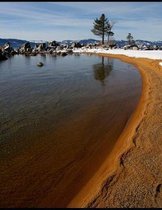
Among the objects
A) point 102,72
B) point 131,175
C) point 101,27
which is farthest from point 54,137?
point 101,27

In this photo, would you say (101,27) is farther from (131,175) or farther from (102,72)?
(131,175)

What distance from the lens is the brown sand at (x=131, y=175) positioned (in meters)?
9.45

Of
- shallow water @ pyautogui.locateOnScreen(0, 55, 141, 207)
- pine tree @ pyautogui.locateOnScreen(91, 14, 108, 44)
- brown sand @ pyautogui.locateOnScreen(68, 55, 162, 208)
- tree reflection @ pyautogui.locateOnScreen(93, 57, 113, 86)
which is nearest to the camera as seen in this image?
brown sand @ pyautogui.locateOnScreen(68, 55, 162, 208)

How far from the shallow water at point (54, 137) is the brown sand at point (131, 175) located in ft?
1.85

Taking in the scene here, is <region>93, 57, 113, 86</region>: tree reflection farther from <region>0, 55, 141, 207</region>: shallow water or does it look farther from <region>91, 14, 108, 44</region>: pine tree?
<region>91, 14, 108, 44</region>: pine tree

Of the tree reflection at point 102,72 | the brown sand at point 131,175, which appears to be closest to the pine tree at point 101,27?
the tree reflection at point 102,72

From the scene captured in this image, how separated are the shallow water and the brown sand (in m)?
0.56

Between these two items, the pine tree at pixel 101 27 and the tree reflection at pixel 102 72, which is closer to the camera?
A: the tree reflection at pixel 102 72

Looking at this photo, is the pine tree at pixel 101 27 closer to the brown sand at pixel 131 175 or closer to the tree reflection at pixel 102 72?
the tree reflection at pixel 102 72

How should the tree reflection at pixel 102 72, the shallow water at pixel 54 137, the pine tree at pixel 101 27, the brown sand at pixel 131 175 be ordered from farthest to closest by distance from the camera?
the pine tree at pixel 101 27
the tree reflection at pixel 102 72
the shallow water at pixel 54 137
the brown sand at pixel 131 175

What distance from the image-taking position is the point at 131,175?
35.6 feet

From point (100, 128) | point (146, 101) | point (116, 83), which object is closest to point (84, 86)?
point (116, 83)

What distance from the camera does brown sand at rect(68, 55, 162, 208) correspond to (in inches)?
372

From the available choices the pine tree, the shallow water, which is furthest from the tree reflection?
the pine tree
